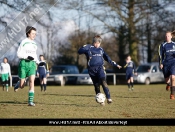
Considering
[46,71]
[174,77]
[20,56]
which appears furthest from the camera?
[46,71]

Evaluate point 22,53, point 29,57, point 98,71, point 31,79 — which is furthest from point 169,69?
point 22,53

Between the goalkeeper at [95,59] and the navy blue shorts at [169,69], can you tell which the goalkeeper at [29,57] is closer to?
the goalkeeper at [95,59]

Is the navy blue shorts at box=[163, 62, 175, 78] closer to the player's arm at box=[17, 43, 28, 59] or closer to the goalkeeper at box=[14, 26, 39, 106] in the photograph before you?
the goalkeeper at box=[14, 26, 39, 106]

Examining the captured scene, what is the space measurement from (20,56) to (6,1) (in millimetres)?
17542

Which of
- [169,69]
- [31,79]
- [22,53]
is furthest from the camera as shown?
[169,69]

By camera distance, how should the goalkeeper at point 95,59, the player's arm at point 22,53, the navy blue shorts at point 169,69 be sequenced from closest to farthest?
the player's arm at point 22,53 < the goalkeeper at point 95,59 < the navy blue shorts at point 169,69

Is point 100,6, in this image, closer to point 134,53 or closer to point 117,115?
point 134,53

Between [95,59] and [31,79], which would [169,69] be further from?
[31,79]

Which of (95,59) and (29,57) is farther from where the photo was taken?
(95,59)

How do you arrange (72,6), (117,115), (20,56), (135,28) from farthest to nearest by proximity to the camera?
1. (135,28)
2. (72,6)
3. (20,56)
4. (117,115)

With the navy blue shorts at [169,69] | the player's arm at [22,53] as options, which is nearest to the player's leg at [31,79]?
the player's arm at [22,53]

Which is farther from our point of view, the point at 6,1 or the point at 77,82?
the point at 77,82

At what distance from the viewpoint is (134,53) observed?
39344 mm

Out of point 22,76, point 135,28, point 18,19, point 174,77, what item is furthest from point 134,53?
point 22,76
